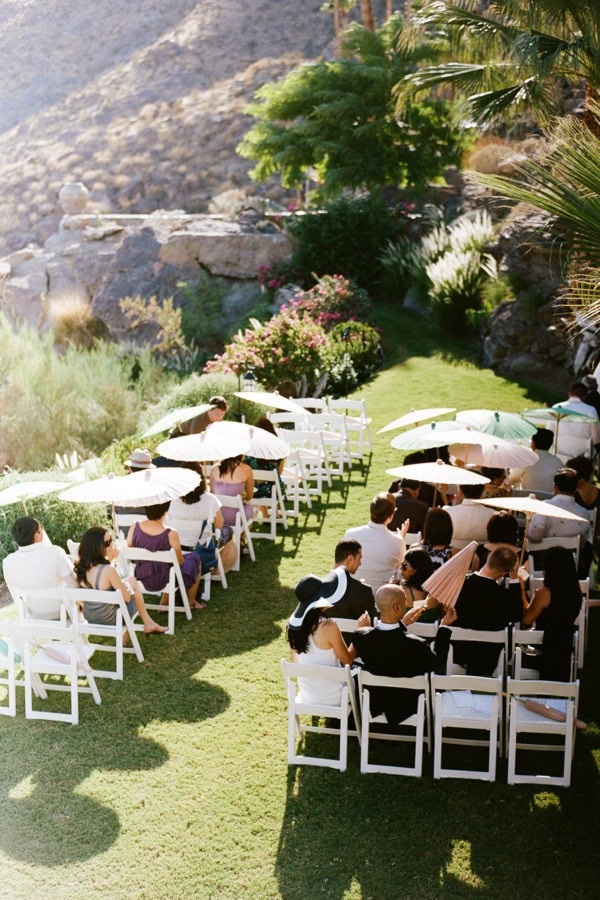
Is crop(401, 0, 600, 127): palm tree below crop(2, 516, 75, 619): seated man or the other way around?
the other way around

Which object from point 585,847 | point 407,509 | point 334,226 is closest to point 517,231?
point 334,226

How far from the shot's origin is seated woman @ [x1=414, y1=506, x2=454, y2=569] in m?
7.53

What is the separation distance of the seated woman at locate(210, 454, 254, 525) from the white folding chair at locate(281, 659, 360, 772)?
3714mm

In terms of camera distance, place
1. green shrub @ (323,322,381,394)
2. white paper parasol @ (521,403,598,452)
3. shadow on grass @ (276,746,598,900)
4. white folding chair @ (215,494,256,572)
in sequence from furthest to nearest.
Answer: green shrub @ (323,322,381,394)
white paper parasol @ (521,403,598,452)
white folding chair @ (215,494,256,572)
shadow on grass @ (276,746,598,900)

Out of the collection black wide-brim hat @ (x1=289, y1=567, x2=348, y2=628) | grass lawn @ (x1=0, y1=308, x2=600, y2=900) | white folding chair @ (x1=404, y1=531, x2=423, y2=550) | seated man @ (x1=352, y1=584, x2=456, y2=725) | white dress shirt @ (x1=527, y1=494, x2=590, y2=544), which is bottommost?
grass lawn @ (x1=0, y1=308, x2=600, y2=900)

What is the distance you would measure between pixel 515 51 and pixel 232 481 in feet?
23.9

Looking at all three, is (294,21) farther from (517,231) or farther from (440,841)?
(440,841)

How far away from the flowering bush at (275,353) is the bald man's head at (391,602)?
32.5 ft

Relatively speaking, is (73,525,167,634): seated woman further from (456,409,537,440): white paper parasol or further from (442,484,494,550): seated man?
(456,409,537,440): white paper parasol

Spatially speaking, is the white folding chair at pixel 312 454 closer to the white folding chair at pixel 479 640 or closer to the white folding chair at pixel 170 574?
the white folding chair at pixel 170 574

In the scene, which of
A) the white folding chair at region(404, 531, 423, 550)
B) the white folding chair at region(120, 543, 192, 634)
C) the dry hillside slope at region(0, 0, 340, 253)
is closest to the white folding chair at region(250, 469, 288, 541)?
the white folding chair at region(120, 543, 192, 634)

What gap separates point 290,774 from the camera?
6453 millimetres

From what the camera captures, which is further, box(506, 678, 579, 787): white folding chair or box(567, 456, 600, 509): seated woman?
box(567, 456, 600, 509): seated woman

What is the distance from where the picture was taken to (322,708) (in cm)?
633
